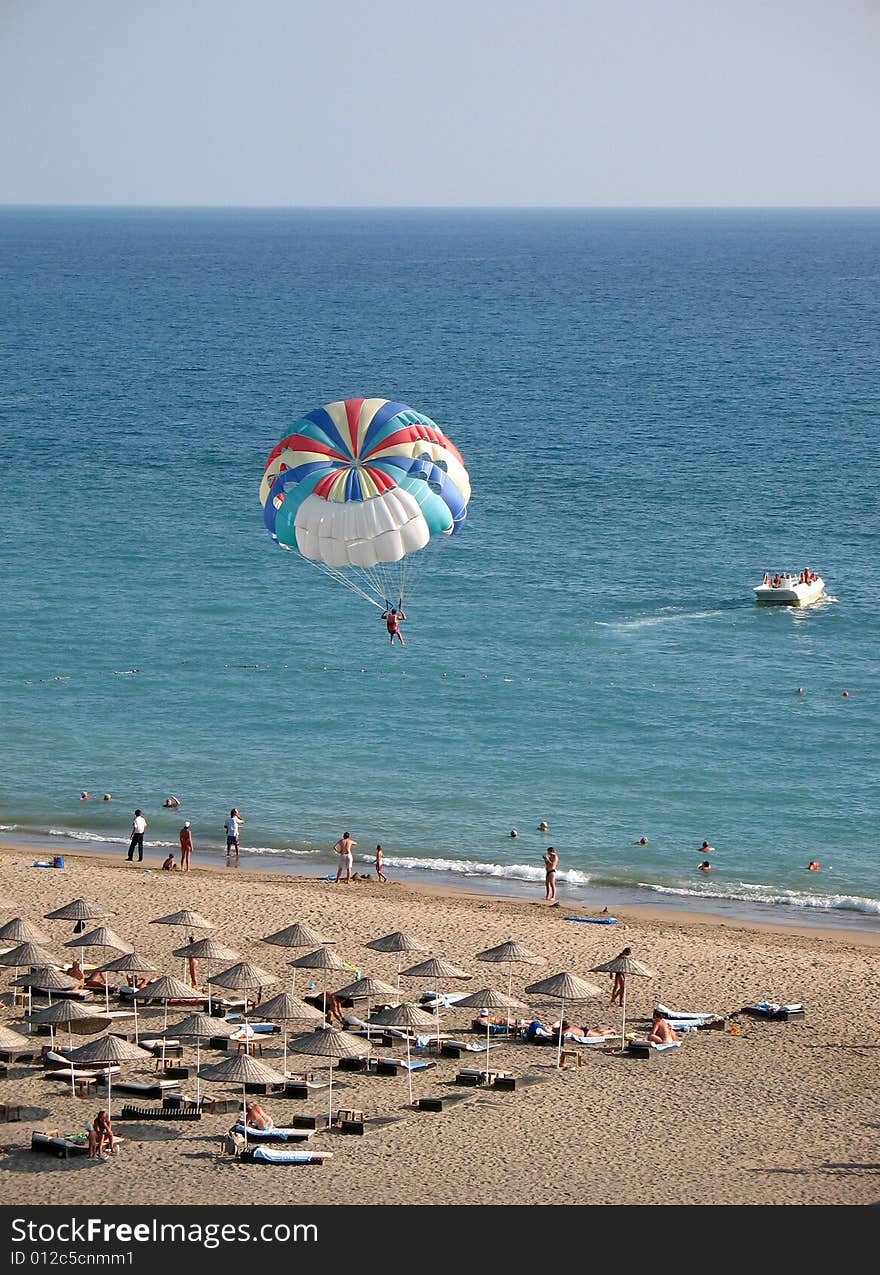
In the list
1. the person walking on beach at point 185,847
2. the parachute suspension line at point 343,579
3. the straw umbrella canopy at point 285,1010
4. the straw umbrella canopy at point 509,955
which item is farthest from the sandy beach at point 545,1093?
the parachute suspension line at point 343,579

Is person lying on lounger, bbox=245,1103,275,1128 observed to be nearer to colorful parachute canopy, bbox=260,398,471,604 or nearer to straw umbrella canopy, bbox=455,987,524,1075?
straw umbrella canopy, bbox=455,987,524,1075

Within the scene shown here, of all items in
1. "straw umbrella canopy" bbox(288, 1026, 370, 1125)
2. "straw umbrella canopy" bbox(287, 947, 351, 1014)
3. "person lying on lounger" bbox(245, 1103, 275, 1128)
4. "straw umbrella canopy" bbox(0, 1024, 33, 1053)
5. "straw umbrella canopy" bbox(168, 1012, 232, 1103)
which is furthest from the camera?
"straw umbrella canopy" bbox(287, 947, 351, 1014)

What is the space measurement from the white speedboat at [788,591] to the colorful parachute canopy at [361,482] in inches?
1041

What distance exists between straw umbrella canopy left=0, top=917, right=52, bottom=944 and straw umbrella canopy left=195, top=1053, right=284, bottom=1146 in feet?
20.8

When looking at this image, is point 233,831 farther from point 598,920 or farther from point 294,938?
point 294,938

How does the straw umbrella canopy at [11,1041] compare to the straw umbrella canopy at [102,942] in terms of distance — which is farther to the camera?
Answer: the straw umbrella canopy at [102,942]

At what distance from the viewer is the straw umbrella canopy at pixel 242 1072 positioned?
25703 millimetres

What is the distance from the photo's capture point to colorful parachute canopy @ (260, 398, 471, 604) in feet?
124

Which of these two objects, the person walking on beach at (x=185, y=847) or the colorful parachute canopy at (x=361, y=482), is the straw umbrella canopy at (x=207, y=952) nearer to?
the person walking on beach at (x=185, y=847)

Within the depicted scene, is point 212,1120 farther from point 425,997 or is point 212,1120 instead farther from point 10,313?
point 10,313

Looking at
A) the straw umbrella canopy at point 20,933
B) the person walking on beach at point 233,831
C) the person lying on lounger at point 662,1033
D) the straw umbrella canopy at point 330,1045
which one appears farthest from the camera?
the person walking on beach at point 233,831

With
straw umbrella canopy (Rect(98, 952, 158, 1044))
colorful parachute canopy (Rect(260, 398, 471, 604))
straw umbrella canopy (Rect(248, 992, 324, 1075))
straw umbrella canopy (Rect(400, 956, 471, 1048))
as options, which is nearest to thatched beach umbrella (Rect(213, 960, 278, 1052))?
straw umbrella canopy (Rect(248, 992, 324, 1075))

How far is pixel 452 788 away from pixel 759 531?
32250 mm

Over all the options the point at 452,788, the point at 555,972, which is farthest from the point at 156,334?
the point at 555,972
